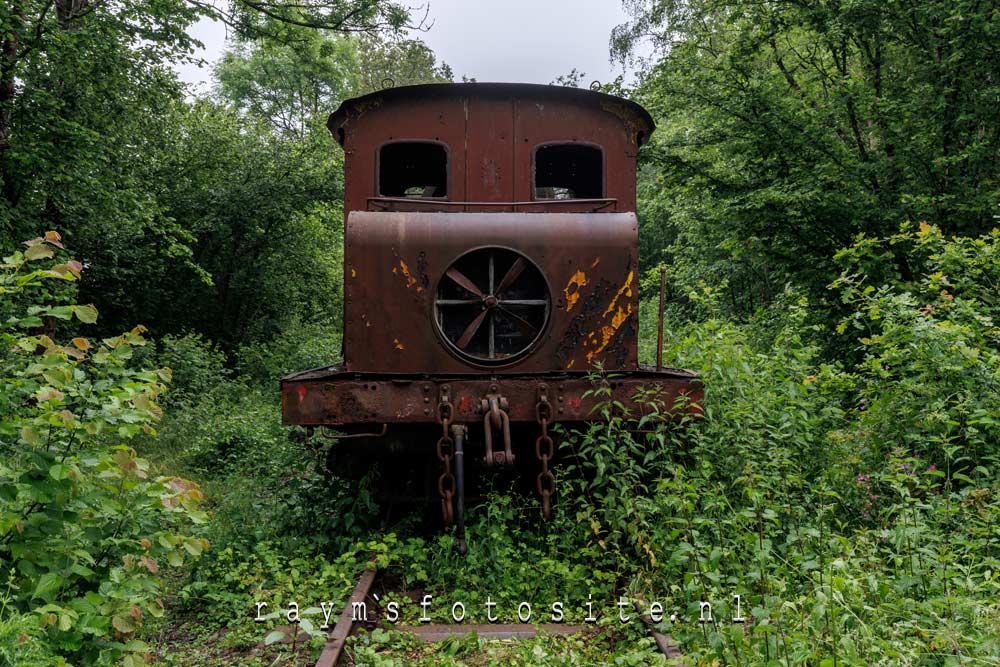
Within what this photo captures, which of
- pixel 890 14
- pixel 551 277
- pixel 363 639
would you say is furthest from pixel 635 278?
pixel 890 14

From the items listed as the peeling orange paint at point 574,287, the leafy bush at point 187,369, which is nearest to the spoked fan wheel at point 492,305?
the peeling orange paint at point 574,287

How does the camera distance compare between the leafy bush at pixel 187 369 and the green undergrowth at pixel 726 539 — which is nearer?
the green undergrowth at pixel 726 539

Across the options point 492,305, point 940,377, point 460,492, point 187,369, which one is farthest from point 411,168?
point 187,369

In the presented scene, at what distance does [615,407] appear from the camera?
18.4ft

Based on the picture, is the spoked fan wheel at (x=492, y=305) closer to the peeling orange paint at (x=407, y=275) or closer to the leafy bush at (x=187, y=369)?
the peeling orange paint at (x=407, y=275)

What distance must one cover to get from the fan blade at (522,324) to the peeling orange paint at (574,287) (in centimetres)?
30

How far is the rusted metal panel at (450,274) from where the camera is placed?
5648 mm

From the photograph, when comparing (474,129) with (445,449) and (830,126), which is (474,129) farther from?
(830,126)

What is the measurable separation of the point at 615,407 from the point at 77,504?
348 cm

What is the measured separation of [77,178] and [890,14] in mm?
10366

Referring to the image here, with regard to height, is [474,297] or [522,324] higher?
[474,297]

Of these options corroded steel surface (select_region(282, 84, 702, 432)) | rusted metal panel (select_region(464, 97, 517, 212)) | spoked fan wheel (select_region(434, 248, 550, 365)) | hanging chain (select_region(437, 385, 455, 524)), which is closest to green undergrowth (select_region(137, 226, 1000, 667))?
hanging chain (select_region(437, 385, 455, 524))

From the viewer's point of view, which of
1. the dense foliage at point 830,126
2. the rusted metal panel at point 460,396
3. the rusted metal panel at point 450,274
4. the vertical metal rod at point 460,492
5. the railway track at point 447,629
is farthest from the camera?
the dense foliage at point 830,126

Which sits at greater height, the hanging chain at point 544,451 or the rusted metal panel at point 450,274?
the rusted metal panel at point 450,274
